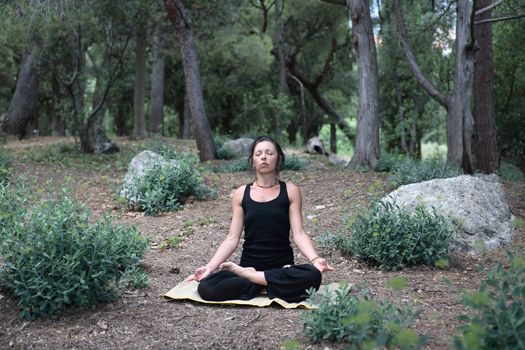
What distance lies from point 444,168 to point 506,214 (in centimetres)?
160

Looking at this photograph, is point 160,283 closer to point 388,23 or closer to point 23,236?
point 23,236

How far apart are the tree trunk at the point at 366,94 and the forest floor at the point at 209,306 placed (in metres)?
2.38

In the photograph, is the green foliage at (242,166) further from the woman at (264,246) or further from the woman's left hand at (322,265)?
the woman's left hand at (322,265)

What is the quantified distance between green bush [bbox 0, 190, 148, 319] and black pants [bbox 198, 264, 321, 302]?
61 centimetres

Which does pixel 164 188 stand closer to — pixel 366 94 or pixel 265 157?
pixel 265 157

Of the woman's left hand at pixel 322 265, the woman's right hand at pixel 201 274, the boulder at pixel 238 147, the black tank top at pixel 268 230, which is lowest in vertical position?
the woman's right hand at pixel 201 274

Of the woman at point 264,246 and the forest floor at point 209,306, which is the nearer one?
the forest floor at point 209,306

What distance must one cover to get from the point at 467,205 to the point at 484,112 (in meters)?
6.52

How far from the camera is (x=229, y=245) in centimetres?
443

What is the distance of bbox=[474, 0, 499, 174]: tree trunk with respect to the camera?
1191 cm

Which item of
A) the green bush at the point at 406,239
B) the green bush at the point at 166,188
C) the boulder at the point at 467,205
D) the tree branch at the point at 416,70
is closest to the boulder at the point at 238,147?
A: the tree branch at the point at 416,70

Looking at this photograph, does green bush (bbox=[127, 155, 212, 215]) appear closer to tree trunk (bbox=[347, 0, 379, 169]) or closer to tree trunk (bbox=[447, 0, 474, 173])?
tree trunk (bbox=[347, 0, 379, 169])

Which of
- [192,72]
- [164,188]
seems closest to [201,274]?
[164,188]

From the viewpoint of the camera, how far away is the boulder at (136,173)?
26.0ft
